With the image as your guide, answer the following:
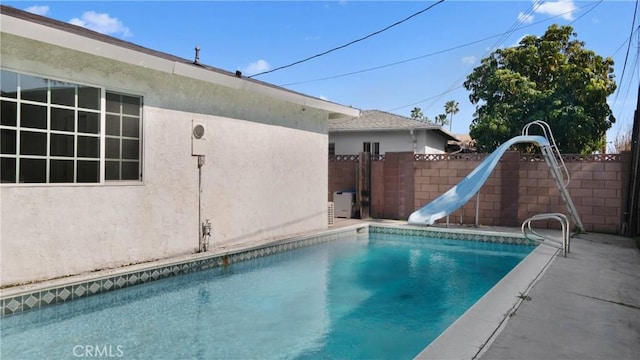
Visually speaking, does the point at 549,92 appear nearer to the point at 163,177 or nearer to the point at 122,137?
the point at 163,177

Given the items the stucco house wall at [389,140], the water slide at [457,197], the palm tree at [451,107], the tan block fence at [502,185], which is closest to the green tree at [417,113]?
the palm tree at [451,107]

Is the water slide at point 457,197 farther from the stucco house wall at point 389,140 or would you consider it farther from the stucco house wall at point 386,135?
the stucco house wall at point 389,140

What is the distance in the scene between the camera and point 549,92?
15.4 meters

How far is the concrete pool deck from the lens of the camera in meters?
3.13

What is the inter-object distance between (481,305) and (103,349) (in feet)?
12.8

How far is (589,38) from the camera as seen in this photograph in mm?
16734

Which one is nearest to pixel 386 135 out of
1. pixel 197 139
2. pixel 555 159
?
pixel 555 159

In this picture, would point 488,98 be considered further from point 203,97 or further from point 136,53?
point 136,53

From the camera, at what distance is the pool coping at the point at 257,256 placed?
11.0ft

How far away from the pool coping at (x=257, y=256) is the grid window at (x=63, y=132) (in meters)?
1.37

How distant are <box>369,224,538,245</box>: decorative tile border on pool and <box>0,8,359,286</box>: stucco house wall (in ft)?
8.25

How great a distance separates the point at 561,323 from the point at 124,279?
211 inches

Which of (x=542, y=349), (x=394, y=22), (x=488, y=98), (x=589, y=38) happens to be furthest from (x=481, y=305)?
(x=589, y=38)

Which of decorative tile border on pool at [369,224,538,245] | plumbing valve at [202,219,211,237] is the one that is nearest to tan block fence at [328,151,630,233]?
decorative tile border on pool at [369,224,538,245]
